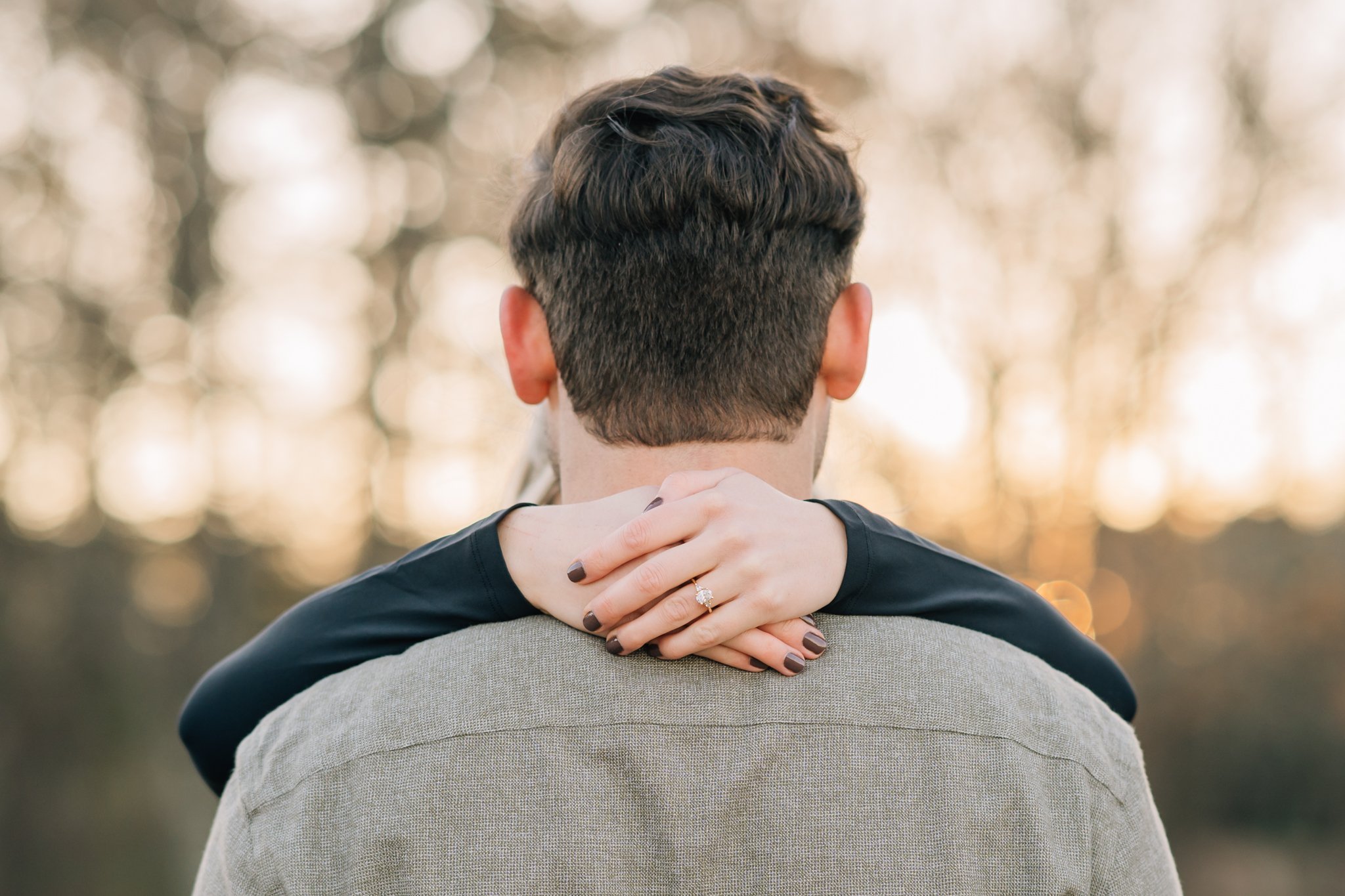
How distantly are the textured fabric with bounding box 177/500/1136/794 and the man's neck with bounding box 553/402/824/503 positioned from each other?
0.09m

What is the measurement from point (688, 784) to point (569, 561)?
1.01ft

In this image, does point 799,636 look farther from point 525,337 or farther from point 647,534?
point 525,337

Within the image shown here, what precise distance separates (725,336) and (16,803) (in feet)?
41.7

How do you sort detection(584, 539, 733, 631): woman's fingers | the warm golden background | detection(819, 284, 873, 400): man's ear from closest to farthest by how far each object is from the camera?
detection(584, 539, 733, 631): woman's fingers → detection(819, 284, 873, 400): man's ear → the warm golden background

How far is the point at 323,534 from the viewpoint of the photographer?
11672 mm

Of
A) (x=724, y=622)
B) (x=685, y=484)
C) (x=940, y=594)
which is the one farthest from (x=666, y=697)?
(x=940, y=594)

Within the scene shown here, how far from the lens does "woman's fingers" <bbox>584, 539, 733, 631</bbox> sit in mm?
1207

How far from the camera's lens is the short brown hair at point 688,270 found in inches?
54.6

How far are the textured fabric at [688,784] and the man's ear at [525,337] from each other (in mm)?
377

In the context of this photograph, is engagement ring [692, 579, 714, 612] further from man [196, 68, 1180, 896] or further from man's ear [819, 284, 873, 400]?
man's ear [819, 284, 873, 400]

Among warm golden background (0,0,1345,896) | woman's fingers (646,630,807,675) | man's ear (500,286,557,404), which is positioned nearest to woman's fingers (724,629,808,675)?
woman's fingers (646,630,807,675)

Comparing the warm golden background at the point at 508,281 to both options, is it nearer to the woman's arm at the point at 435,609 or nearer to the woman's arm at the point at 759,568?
the woman's arm at the point at 759,568

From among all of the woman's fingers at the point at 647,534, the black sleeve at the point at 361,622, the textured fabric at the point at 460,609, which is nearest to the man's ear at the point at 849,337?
the textured fabric at the point at 460,609

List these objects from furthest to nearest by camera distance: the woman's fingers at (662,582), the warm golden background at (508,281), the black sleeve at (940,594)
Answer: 1. the warm golden background at (508,281)
2. the black sleeve at (940,594)
3. the woman's fingers at (662,582)
